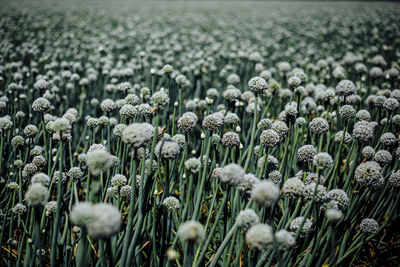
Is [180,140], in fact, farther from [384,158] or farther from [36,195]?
[384,158]

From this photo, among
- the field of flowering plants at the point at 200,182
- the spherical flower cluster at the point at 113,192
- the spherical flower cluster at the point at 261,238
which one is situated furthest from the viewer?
the spherical flower cluster at the point at 113,192

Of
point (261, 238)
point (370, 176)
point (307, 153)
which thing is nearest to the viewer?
point (261, 238)

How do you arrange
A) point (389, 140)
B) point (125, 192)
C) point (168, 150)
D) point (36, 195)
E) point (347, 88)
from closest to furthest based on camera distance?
point (36, 195) → point (168, 150) → point (125, 192) → point (389, 140) → point (347, 88)

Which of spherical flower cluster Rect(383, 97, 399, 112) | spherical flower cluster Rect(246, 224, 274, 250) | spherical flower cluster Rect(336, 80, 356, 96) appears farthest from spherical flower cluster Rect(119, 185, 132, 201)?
spherical flower cluster Rect(383, 97, 399, 112)

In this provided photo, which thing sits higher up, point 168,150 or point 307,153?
point 168,150

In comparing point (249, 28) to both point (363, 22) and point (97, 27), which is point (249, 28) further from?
point (97, 27)

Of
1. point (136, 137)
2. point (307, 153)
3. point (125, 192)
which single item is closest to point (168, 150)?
point (136, 137)

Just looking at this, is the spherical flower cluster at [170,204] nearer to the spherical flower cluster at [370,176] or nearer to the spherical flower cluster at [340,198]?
the spherical flower cluster at [340,198]

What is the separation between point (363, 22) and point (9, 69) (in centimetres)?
1026

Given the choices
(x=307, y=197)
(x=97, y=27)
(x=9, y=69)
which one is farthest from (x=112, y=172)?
(x=97, y=27)

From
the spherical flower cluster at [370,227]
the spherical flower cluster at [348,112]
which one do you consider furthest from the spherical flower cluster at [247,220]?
the spherical flower cluster at [348,112]

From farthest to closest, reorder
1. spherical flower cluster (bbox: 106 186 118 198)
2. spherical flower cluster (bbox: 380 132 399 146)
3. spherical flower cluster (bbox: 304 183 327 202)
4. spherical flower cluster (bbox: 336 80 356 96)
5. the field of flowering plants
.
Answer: spherical flower cluster (bbox: 336 80 356 96) < spherical flower cluster (bbox: 380 132 399 146) < spherical flower cluster (bbox: 106 186 118 198) < spherical flower cluster (bbox: 304 183 327 202) < the field of flowering plants

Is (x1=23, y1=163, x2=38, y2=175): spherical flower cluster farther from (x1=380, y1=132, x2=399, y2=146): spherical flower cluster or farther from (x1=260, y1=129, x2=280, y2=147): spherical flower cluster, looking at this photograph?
(x1=380, y1=132, x2=399, y2=146): spherical flower cluster

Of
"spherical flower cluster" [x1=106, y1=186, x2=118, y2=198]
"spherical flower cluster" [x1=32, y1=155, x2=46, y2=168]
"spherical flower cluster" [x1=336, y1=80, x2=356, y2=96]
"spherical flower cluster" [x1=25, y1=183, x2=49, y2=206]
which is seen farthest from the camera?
"spherical flower cluster" [x1=336, y1=80, x2=356, y2=96]
